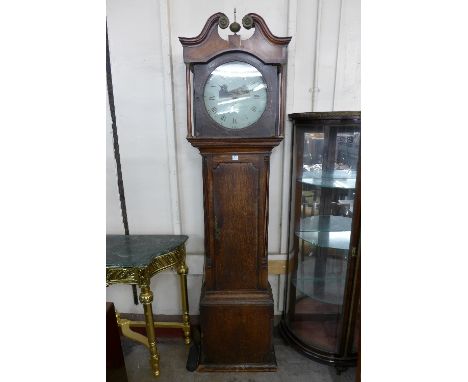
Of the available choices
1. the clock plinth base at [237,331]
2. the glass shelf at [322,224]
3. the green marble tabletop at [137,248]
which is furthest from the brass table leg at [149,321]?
the glass shelf at [322,224]

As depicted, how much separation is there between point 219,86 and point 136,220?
100 centimetres

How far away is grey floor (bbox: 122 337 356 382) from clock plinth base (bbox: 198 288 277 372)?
0.14ft

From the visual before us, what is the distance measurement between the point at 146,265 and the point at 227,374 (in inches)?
30.6

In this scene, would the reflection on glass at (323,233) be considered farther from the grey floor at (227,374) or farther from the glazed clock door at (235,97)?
the glazed clock door at (235,97)

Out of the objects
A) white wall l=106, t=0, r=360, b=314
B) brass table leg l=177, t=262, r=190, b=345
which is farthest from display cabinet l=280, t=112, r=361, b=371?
brass table leg l=177, t=262, r=190, b=345

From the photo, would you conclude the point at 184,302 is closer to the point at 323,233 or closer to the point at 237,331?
the point at 237,331

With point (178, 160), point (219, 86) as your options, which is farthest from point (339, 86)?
point (178, 160)

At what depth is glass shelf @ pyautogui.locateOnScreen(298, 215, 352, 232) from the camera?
1582 mm

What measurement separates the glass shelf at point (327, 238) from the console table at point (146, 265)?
730mm

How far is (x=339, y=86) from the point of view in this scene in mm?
1564

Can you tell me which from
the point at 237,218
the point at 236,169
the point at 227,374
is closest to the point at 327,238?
the point at 237,218

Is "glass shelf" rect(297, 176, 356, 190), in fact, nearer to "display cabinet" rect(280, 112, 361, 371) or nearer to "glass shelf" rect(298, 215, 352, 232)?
"display cabinet" rect(280, 112, 361, 371)

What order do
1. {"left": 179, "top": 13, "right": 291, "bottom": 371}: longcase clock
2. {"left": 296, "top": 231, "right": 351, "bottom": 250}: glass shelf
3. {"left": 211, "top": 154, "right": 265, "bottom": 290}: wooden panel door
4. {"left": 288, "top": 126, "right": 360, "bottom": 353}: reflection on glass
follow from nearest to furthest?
1. {"left": 179, "top": 13, "right": 291, "bottom": 371}: longcase clock
2. {"left": 211, "top": 154, "right": 265, "bottom": 290}: wooden panel door
3. {"left": 288, "top": 126, "right": 360, "bottom": 353}: reflection on glass
4. {"left": 296, "top": 231, "right": 351, "bottom": 250}: glass shelf

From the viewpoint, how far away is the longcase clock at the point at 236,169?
1.18 m
